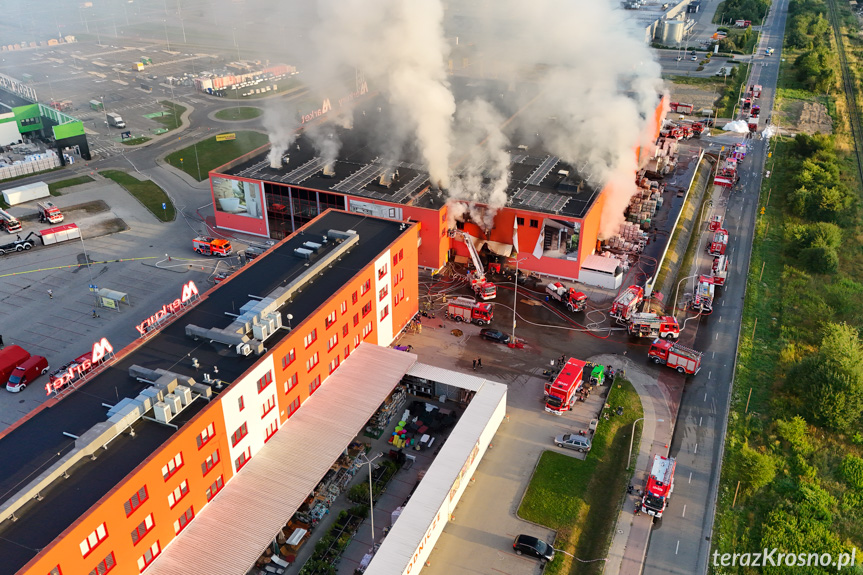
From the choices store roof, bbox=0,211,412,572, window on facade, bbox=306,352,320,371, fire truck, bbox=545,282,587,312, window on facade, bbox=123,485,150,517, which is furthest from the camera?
fire truck, bbox=545,282,587,312

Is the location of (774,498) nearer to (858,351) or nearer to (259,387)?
(858,351)

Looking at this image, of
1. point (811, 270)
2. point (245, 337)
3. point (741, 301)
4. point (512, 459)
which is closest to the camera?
point (245, 337)

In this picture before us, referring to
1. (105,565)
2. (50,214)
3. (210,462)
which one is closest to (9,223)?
(50,214)

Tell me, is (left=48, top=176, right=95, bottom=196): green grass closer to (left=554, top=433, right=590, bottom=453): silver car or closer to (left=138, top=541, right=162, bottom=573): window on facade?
(left=138, top=541, right=162, bottom=573): window on facade

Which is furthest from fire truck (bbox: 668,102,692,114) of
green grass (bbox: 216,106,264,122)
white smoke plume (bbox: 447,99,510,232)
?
green grass (bbox: 216,106,264,122)

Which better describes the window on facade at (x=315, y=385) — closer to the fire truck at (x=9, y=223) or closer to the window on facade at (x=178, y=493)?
the window on facade at (x=178, y=493)

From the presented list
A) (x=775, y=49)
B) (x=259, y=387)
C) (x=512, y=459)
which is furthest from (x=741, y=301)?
(x=775, y=49)

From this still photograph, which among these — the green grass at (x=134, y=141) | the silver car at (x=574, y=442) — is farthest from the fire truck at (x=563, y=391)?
the green grass at (x=134, y=141)
